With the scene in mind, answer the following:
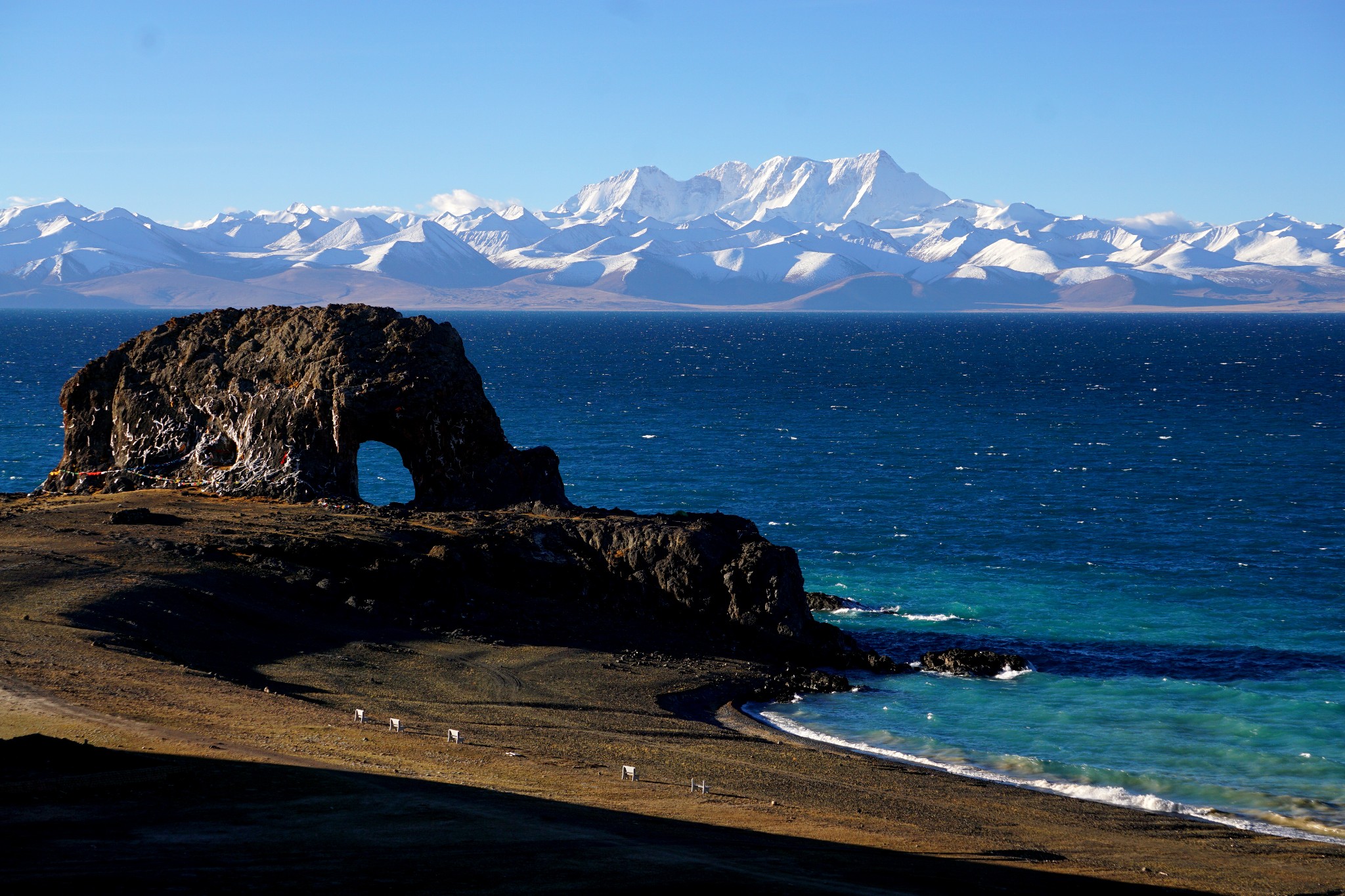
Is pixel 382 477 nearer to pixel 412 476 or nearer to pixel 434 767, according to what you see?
pixel 412 476

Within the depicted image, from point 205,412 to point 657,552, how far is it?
18.0m

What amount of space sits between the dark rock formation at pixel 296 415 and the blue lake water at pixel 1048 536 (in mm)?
13807

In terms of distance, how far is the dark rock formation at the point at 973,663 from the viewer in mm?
35219

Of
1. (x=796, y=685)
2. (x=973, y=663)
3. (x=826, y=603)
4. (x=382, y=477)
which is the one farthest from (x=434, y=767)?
(x=382, y=477)

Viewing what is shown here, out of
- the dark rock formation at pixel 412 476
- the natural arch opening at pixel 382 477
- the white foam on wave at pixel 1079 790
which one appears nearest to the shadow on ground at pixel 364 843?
the white foam on wave at pixel 1079 790

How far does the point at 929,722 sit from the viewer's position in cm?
3098

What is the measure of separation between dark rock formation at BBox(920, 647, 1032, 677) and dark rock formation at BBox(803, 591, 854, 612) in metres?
6.67

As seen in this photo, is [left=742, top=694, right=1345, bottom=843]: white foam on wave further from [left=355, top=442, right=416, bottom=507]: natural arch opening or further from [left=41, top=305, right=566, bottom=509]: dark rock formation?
[left=355, top=442, right=416, bottom=507]: natural arch opening

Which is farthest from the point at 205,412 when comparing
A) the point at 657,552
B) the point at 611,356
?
the point at 611,356

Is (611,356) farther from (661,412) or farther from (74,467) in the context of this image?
(74,467)

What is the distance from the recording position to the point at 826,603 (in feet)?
140

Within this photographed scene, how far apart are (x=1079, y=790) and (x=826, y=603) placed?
53.7ft

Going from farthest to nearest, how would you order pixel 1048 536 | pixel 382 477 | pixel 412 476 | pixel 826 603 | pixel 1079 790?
pixel 382 477, pixel 1048 536, pixel 412 476, pixel 826 603, pixel 1079 790

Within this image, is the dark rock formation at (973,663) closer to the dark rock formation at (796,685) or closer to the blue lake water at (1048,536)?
the blue lake water at (1048,536)
